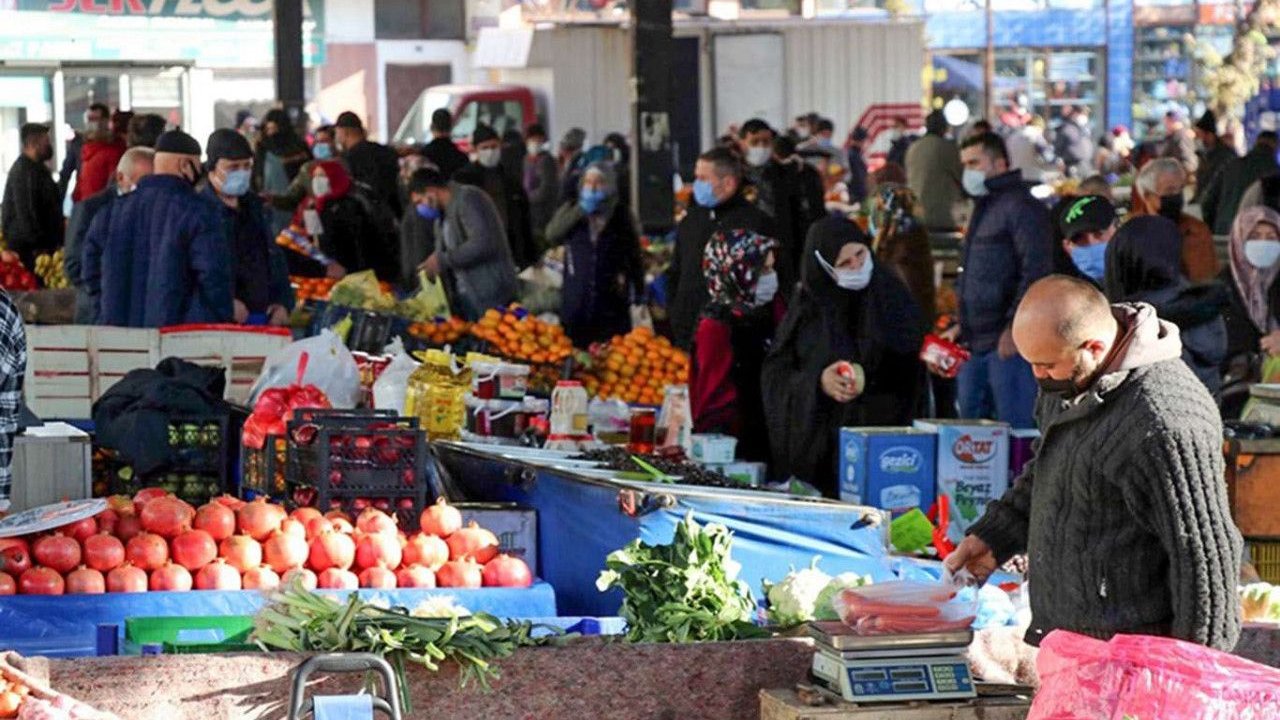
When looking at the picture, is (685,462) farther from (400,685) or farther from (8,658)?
(8,658)

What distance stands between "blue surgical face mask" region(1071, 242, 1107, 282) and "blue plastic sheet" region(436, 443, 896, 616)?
109 inches

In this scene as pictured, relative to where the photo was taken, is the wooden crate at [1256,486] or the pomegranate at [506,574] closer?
the pomegranate at [506,574]

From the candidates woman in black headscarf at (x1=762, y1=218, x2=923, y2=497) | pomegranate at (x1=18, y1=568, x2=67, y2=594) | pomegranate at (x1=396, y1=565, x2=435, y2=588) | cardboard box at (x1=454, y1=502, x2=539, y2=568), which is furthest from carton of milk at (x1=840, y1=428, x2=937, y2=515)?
pomegranate at (x1=18, y1=568, x2=67, y2=594)

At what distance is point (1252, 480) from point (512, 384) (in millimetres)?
3121

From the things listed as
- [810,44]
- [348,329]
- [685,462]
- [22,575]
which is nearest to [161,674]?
[22,575]

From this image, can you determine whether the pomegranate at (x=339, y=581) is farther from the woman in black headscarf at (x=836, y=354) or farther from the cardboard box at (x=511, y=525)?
the woman in black headscarf at (x=836, y=354)

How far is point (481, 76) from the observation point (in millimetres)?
36562

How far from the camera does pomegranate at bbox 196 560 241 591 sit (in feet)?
21.8

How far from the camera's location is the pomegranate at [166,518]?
22.4 feet

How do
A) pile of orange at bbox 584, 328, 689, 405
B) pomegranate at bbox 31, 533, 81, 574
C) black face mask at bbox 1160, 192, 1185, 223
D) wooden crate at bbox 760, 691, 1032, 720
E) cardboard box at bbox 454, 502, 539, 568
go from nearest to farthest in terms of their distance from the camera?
wooden crate at bbox 760, 691, 1032, 720 < pomegranate at bbox 31, 533, 81, 574 < cardboard box at bbox 454, 502, 539, 568 < black face mask at bbox 1160, 192, 1185, 223 < pile of orange at bbox 584, 328, 689, 405

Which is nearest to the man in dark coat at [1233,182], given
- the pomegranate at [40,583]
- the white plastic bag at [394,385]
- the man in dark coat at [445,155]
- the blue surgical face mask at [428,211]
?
the man in dark coat at [445,155]

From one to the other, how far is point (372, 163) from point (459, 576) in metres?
11.7

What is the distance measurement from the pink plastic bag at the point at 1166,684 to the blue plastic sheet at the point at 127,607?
7.81 feet

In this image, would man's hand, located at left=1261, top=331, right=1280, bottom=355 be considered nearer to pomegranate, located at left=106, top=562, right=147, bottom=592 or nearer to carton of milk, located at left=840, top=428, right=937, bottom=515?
carton of milk, located at left=840, top=428, right=937, bottom=515
